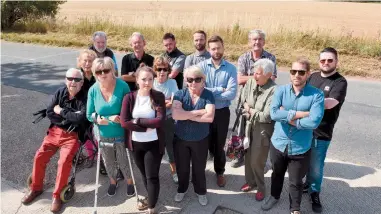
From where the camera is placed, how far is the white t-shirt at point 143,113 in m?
3.60

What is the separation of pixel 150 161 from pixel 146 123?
46cm

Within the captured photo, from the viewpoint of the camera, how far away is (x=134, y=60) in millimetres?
5055

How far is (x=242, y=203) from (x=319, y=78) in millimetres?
1744

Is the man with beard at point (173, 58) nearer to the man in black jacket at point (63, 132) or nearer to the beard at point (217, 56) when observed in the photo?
the beard at point (217, 56)

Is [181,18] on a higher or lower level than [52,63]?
higher

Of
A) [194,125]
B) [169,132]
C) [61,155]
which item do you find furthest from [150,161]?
[61,155]

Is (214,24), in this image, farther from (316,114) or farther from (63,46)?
(316,114)

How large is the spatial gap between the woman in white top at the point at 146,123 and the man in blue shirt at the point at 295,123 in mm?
1245

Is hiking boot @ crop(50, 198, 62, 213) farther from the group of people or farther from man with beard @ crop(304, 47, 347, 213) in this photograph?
man with beard @ crop(304, 47, 347, 213)

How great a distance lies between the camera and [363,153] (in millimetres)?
5324

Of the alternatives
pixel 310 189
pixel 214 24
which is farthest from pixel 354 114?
pixel 214 24

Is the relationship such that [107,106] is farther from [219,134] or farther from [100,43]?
[100,43]

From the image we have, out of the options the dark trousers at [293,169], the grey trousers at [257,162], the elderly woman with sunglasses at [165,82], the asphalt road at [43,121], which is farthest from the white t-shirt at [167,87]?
the asphalt road at [43,121]

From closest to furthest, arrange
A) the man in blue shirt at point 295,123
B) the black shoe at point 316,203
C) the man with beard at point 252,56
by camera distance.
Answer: the man in blue shirt at point 295,123 → the black shoe at point 316,203 → the man with beard at point 252,56
